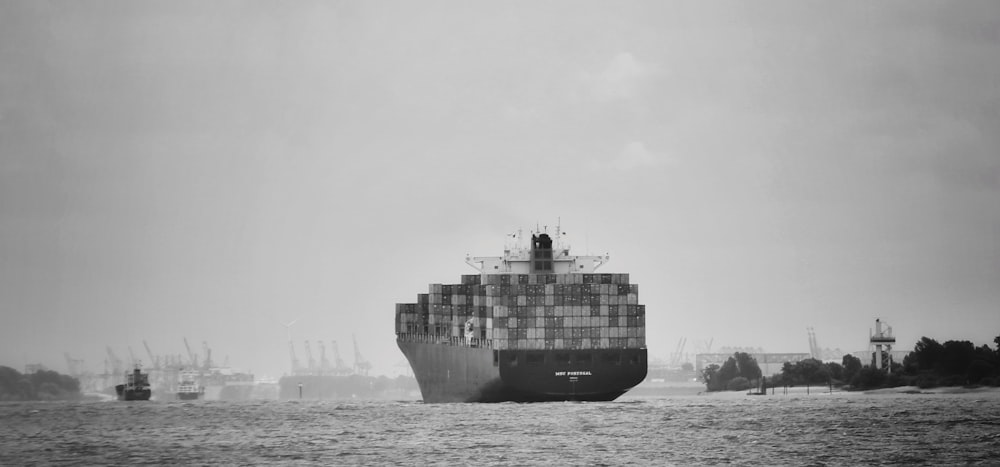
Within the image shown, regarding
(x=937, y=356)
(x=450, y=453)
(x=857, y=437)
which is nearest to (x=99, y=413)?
(x=450, y=453)

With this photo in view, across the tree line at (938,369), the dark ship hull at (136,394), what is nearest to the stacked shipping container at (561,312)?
the tree line at (938,369)

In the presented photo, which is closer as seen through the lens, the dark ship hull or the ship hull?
the ship hull

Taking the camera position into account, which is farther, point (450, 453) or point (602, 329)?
point (602, 329)

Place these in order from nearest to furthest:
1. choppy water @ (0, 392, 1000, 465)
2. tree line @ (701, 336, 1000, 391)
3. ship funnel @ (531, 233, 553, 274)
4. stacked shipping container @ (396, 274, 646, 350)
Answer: choppy water @ (0, 392, 1000, 465) → stacked shipping container @ (396, 274, 646, 350) → ship funnel @ (531, 233, 553, 274) → tree line @ (701, 336, 1000, 391)

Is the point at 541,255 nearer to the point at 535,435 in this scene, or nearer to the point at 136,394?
the point at 535,435

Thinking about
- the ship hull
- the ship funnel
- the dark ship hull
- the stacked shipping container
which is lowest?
the dark ship hull

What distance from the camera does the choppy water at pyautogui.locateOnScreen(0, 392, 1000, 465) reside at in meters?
77.9

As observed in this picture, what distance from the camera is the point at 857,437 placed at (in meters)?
89.0

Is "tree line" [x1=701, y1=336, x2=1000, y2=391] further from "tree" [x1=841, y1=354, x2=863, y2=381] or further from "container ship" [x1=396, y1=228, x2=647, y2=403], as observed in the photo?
"container ship" [x1=396, y1=228, x2=647, y2=403]

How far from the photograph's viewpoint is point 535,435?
90500 millimetres

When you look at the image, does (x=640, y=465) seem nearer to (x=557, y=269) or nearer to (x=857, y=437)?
(x=857, y=437)

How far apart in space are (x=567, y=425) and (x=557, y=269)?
138 feet

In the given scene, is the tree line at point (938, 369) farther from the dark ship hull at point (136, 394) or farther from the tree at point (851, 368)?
the dark ship hull at point (136, 394)

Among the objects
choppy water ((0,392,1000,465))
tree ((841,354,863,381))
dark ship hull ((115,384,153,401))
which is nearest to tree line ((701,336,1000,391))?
tree ((841,354,863,381))
